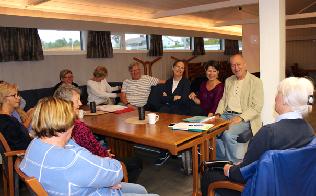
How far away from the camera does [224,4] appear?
230 inches

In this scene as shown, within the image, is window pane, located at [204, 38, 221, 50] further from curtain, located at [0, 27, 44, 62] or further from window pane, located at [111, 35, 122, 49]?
curtain, located at [0, 27, 44, 62]

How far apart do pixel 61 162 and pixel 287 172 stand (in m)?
1.04

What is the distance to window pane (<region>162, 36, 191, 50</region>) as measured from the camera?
8.67 meters

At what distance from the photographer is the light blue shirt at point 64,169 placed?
1.28 metres

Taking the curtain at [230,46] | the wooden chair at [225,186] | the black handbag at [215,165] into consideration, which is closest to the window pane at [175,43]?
the curtain at [230,46]

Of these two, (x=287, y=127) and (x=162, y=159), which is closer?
(x=287, y=127)

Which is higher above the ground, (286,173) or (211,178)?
(286,173)

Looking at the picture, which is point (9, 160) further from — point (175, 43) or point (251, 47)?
point (175, 43)

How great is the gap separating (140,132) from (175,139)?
1.22 ft

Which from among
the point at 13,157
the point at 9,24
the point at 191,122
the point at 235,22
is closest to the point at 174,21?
the point at 235,22

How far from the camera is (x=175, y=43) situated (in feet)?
29.6

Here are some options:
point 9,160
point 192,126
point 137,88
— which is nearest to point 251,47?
point 137,88

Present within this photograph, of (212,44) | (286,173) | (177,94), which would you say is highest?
(212,44)

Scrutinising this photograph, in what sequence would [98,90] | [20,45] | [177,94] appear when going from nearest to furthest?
[177,94], [98,90], [20,45]
